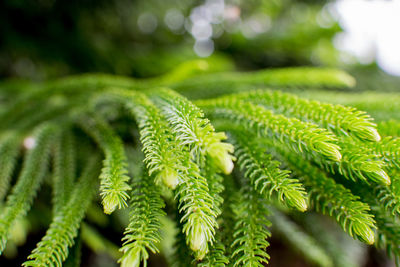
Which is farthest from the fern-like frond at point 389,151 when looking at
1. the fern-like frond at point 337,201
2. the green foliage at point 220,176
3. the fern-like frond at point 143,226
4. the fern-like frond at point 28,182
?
the fern-like frond at point 28,182

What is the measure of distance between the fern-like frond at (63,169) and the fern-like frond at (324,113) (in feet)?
2.00

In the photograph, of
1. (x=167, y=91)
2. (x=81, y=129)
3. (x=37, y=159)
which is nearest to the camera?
(x=167, y=91)

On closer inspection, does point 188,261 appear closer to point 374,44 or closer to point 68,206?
point 68,206

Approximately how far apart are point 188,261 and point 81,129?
2.44ft

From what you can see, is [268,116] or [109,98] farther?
[109,98]

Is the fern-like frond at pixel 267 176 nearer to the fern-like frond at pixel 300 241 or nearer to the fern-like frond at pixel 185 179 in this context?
the fern-like frond at pixel 185 179

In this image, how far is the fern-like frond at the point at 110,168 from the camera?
0.54 meters

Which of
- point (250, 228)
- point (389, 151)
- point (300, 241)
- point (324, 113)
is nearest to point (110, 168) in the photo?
point (250, 228)

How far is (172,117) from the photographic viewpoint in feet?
2.11

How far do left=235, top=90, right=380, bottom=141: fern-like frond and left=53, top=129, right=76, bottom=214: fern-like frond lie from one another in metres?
0.61

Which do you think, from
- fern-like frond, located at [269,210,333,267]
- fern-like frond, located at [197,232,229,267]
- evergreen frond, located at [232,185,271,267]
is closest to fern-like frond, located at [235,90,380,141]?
evergreen frond, located at [232,185,271,267]

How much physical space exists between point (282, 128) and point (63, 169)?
74 centimetres

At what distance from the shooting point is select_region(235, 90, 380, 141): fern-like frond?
0.58 m

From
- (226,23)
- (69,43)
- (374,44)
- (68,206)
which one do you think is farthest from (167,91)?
(374,44)
